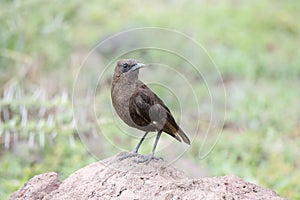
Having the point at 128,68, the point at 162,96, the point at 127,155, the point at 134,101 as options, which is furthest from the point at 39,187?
the point at 162,96

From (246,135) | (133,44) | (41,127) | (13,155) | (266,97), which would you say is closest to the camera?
(41,127)

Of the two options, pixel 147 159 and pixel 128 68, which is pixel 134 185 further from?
pixel 128 68

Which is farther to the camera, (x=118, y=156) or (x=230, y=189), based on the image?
(x=118, y=156)

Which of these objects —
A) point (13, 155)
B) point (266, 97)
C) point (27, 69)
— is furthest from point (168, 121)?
point (266, 97)

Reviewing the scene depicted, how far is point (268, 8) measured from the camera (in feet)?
42.7

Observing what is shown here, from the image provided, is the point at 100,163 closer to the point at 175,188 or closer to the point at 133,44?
the point at 175,188

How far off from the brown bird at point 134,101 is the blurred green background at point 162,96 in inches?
32.4

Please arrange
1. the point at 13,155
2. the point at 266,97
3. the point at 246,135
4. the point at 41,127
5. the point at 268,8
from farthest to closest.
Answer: the point at 268,8
the point at 266,97
the point at 246,135
the point at 13,155
the point at 41,127

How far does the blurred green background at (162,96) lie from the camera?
6199 mm

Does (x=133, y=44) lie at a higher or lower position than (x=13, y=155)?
higher

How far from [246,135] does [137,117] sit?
4.03m

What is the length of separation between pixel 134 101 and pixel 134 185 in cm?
44

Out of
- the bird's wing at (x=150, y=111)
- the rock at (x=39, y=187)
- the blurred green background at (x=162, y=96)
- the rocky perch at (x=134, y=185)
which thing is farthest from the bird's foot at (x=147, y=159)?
the blurred green background at (x=162, y=96)

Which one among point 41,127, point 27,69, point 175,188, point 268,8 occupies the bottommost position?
point 175,188
